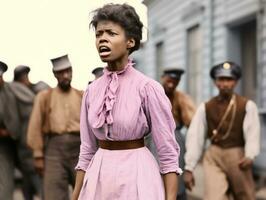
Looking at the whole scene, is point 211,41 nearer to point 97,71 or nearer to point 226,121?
point 97,71

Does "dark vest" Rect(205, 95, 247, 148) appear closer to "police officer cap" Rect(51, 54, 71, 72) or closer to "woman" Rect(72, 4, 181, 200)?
"police officer cap" Rect(51, 54, 71, 72)

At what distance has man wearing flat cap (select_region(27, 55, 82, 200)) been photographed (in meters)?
7.50

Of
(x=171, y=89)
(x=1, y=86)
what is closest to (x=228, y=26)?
(x=171, y=89)

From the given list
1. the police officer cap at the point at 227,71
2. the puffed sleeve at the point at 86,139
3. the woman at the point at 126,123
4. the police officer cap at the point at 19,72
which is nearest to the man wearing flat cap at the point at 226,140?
the police officer cap at the point at 227,71

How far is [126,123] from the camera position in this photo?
362cm

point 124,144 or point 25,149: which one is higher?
point 124,144

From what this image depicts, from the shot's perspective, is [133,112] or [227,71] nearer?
[133,112]

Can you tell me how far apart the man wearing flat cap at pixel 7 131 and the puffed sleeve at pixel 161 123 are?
4090 millimetres

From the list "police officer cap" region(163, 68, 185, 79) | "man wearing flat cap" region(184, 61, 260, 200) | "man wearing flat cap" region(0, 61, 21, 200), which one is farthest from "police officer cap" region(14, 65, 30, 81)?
"man wearing flat cap" region(184, 61, 260, 200)

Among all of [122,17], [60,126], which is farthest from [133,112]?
[60,126]

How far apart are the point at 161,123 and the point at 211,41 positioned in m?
12.7

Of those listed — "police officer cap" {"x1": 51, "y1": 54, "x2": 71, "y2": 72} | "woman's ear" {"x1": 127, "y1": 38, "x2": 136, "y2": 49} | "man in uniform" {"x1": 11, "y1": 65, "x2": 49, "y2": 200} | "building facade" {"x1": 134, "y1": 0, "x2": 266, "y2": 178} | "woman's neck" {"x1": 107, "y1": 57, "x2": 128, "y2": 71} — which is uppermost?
"building facade" {"x1": 134, "y1": 0, "x2": 266, "y2": 178}

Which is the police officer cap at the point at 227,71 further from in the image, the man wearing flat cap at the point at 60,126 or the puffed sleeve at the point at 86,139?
the puffed sleeve at the point at 86,139

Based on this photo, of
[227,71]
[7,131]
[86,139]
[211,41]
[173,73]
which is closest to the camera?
[86,139]
